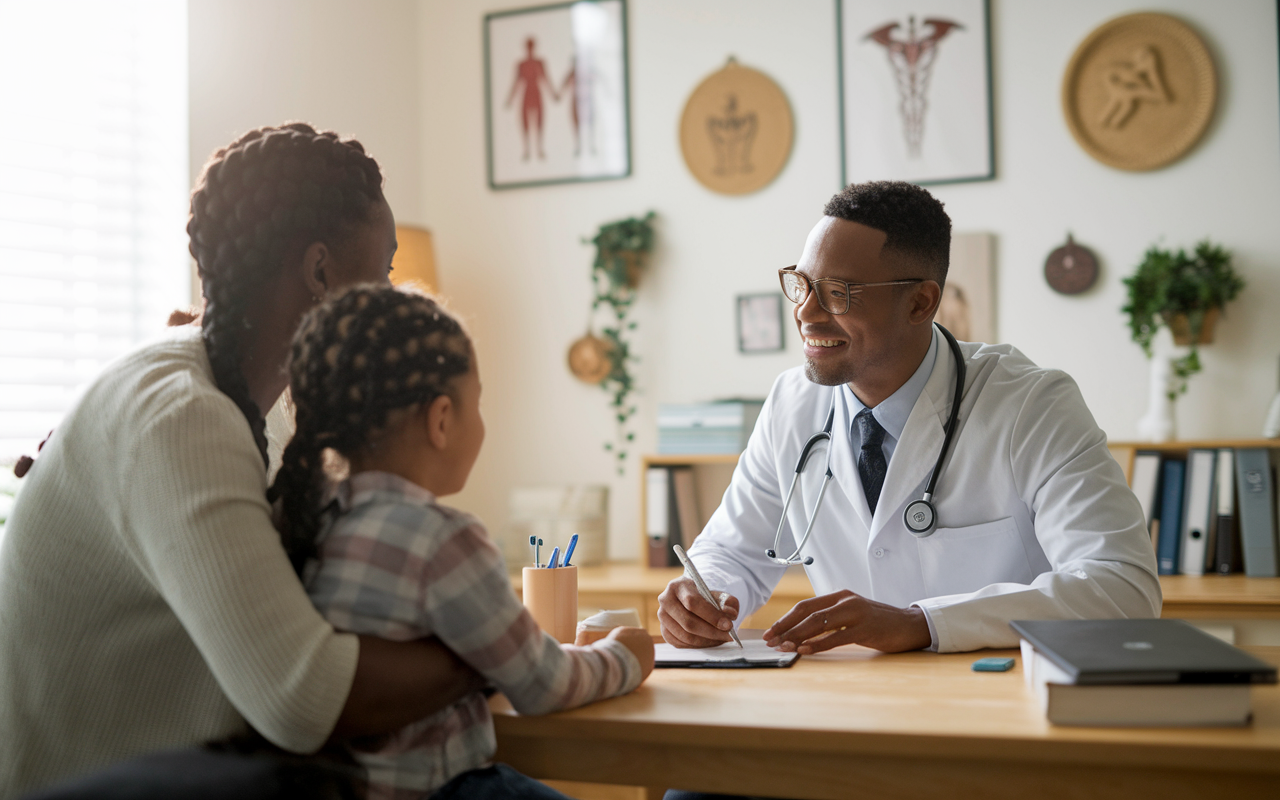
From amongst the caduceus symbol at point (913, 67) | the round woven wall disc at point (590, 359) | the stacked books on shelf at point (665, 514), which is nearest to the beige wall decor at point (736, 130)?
the caduceus symbol at point (913, 67)

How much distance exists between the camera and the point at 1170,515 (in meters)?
2.86

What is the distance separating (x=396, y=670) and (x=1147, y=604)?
111 cm

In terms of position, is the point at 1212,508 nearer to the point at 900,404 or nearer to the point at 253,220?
the point at 900,404

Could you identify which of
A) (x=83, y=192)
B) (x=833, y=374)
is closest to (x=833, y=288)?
(x=833, y=374)

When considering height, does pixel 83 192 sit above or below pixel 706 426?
above

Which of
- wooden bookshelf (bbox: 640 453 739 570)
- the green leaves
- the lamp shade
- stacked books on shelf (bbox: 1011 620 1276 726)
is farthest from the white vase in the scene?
the lamp shade

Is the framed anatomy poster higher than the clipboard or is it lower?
higher

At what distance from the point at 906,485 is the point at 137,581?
3.99 ft

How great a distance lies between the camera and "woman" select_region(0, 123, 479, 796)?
3.22 feet

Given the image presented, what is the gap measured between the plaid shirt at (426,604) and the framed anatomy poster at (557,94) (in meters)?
2.67

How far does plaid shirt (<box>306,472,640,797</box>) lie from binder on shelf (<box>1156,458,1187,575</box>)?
234cm

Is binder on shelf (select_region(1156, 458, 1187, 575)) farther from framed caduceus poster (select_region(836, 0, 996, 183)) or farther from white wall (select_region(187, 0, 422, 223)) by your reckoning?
white wall (select_region(187, 0, 422, 223))

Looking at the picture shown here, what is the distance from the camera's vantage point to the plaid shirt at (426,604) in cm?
104

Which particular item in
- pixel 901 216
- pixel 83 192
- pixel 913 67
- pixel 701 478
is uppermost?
pixel 913 67
